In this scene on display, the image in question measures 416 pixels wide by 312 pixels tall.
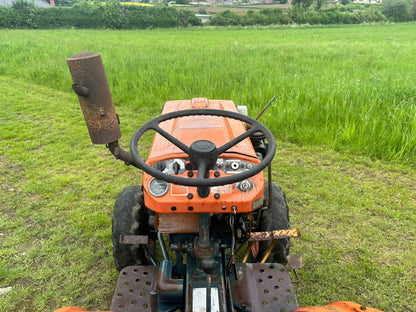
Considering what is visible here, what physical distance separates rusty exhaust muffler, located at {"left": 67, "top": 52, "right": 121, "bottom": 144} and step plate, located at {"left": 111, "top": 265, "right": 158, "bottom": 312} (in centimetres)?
80

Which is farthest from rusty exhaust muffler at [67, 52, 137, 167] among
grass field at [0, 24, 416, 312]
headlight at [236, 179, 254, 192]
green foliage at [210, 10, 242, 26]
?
green foliage at [210, 10, 242, 26]

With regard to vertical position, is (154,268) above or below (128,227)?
below

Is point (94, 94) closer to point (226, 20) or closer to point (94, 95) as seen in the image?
point (94, 95)

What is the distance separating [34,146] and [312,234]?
11.3ft

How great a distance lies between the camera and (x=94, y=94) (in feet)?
4.27

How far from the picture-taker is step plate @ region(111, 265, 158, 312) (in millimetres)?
1562

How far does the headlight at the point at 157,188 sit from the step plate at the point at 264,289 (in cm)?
62

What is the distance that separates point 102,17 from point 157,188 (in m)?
33.4

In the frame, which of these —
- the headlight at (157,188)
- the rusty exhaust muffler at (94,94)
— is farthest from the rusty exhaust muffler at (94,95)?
the headlight at (157,188)

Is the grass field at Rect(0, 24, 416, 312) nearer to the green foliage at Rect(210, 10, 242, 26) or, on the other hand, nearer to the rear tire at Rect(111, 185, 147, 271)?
the rear tire at Rect(111, 185, 147, 271)

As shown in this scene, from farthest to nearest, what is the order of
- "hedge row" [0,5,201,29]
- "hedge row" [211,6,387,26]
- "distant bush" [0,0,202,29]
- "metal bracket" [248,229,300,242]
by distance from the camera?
"hedge row" [211,6,387,26] < "distant bush" [0,0,202,29] < "hedge row" [0,5,201,29] < "metal bracket" [248,229,300,242]

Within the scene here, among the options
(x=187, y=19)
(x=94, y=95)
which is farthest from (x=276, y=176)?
(x=187, y=19)

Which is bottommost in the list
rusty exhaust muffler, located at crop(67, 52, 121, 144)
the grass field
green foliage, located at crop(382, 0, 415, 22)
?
green foliage, located at crop(382, 0, 415, 22)

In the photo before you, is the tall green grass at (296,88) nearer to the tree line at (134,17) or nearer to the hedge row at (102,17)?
the hedge row at (102,17)
